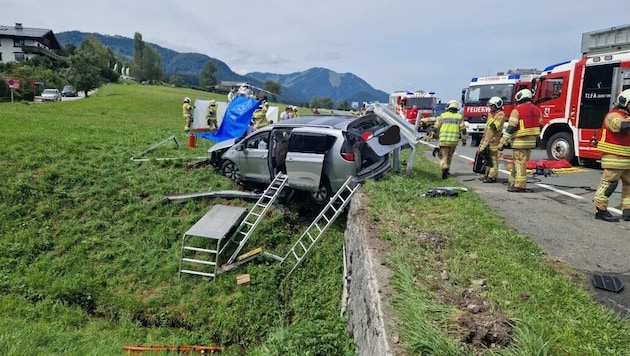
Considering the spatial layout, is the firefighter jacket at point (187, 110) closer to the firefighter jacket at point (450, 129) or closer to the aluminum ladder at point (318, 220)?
the aluminum ladder at point (318, 220)

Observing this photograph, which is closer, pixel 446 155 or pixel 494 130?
pixel 494 130

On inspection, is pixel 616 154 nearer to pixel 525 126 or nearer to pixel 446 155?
pixel 525 126

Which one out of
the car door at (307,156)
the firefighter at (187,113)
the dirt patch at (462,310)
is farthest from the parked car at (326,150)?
the firefighter at (187,113)

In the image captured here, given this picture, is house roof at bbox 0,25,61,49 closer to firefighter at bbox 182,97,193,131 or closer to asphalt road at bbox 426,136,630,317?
firefighter at bbox 182,97,193,131

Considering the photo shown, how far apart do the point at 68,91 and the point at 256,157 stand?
153 feet

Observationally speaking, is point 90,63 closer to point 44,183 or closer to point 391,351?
point 44,183

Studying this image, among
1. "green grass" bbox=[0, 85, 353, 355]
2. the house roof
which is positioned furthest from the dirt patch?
the house roof

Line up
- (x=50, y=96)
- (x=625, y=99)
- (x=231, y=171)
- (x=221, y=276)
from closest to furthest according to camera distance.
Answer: (x=625, y=99), (x=221, y=276), (x=231, y=171), (x=50, y=96)

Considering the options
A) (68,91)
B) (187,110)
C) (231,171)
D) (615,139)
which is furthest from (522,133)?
(68,91)

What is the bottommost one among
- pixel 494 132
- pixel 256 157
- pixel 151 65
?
pixel 256 157

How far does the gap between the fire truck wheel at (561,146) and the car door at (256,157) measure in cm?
814

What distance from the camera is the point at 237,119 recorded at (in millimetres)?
14922

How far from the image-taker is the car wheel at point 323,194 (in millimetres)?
7215

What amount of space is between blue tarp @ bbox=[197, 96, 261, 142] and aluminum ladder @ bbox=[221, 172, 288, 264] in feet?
24.1
